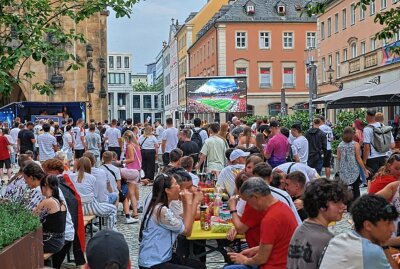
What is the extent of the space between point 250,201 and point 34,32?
12.0 feet

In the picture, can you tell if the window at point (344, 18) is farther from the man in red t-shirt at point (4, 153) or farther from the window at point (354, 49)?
the man in red t-shirt at point (4, 153)

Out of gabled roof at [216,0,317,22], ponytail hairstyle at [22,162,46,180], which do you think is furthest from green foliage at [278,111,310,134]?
gabled roof at [216,0,317,22]

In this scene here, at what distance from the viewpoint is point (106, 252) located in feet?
12.2

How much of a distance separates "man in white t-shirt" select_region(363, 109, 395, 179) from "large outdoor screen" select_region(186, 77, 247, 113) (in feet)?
66.0

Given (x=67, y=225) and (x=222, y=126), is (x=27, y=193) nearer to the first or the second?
(x=67, y=225)

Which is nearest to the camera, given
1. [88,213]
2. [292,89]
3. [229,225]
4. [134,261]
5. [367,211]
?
[367,211]

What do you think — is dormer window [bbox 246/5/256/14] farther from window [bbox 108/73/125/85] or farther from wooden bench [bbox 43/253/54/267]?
window [bbox 108/73/125/85]

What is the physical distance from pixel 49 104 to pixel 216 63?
35024 mm

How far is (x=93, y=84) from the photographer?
45.6 meters

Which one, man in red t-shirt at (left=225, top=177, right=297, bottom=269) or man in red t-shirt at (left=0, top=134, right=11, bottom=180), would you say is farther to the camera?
man in red t-shirt at (left=0, top=134, right=11, bottom=180)

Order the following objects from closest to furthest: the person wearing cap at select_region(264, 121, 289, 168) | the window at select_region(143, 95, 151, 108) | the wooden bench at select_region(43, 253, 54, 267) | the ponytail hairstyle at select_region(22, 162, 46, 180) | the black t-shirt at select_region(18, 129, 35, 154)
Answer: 1. the wooden bench at select_region(43, 253, 54, 267)
2. the ponytail hairstyle at select_region(22, 162, 46, 180)
3. the person wearing cap at select_region(264, 121, 289, 168)
4. the black t-shirt at select_region(18, 129, 35, 154)
5. the window at select_region(143, 95, 151, 108)

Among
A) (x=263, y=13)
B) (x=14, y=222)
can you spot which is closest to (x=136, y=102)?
(x=263, y=13)

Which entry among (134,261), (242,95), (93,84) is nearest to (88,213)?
(134,261)

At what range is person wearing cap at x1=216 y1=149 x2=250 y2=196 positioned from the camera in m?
10.7
